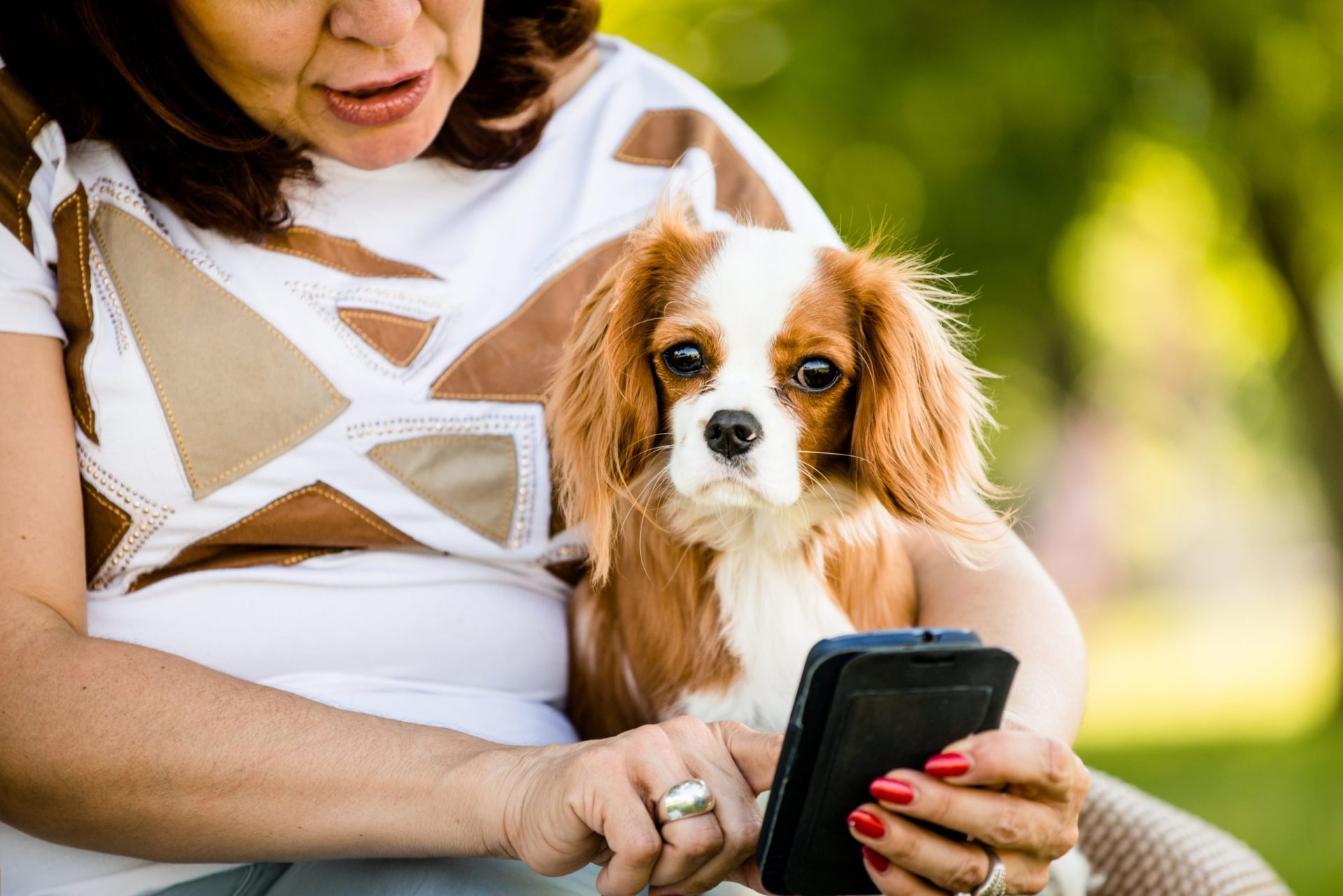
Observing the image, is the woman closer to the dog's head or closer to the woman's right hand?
the woman's right hand

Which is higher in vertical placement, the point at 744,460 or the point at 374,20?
the point at 374,20

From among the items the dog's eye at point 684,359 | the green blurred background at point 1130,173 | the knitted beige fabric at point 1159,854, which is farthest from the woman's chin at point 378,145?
the green blurred background at point 1130,173

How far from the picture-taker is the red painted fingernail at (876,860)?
121cm

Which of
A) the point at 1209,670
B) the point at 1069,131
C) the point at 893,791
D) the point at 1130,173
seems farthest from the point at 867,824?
the point at 1209,670

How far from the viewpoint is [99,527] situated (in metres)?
1.58

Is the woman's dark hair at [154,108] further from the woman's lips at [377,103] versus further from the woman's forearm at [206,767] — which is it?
the woman's forearm at [206,767]

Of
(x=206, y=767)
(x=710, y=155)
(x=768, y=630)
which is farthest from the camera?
(x=710, y=155)

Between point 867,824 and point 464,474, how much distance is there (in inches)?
30.7

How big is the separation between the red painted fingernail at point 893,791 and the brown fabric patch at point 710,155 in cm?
96

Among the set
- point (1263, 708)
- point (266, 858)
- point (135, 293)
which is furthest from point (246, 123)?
point (1263, 708)

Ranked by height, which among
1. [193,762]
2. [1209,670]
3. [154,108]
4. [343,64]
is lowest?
[1209,670]

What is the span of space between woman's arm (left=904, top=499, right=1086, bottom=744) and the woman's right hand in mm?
348

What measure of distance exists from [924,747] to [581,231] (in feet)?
3.12

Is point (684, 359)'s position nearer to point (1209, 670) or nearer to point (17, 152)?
point (17, 152)
